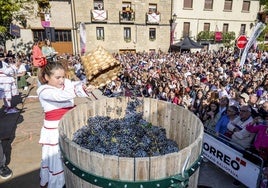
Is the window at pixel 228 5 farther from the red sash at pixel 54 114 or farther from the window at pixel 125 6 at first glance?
the red sash at pixel 54 114

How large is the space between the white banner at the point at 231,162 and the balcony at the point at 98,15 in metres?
24.6

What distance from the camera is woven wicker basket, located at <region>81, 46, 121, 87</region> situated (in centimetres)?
282

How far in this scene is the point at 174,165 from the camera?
1761mm

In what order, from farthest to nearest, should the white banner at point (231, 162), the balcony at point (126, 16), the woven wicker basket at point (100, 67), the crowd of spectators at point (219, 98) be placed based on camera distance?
the balcony at point (126, 16), the crowd of spectators at point (219, 98), the white banner at point (231, 162), the woven wicker basket at point (100, 67)

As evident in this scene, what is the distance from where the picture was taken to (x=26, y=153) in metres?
5.52

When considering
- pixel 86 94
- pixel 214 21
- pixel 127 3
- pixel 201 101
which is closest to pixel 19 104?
pixel 201 101

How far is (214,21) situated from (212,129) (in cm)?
2977

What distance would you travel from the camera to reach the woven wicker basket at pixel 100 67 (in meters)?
2.82

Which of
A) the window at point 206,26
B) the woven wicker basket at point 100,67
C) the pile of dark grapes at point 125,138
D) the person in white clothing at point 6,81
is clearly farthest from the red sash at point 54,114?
the window at point 206,26

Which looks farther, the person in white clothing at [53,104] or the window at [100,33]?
the window at [100,33]

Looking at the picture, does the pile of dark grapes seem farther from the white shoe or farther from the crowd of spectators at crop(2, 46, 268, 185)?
the white shoe

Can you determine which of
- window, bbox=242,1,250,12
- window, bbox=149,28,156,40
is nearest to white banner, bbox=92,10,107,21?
window, bbox=149,28,156,40

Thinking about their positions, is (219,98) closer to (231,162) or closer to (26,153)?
(231,162)

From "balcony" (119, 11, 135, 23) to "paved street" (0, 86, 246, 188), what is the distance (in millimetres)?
22125
